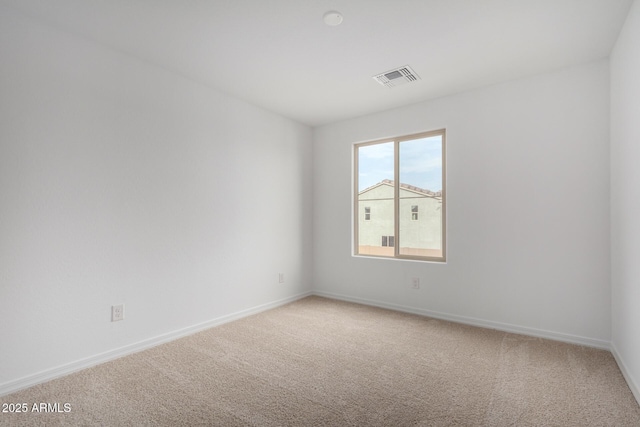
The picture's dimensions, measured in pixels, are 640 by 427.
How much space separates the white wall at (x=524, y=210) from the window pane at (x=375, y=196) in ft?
0.96

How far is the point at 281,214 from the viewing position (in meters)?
4.12

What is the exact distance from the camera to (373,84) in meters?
3.21

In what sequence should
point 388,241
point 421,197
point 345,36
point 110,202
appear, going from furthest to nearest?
point 388,241
point 421,197
point 110,202
point 345,36

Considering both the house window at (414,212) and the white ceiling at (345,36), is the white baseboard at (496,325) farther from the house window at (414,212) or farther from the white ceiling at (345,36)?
the white ceiling at (345,36)

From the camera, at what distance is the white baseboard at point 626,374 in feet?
6.33

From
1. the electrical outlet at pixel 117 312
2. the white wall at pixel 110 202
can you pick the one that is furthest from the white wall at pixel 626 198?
the electrical outlet at pixel 117 312

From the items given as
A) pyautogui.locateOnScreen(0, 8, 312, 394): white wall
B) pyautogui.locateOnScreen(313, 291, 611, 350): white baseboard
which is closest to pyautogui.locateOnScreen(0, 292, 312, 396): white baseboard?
pyautogui.locateOnScreen(0, 8, 312, 394): white wall

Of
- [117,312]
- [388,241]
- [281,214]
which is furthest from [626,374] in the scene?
[117,312]

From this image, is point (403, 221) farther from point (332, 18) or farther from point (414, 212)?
point (332, 18)

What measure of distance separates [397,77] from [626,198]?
6.72 ft

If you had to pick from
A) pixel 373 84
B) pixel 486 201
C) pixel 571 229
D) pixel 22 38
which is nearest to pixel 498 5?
pixel 373 84

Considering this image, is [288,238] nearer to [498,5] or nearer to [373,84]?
[373,84]

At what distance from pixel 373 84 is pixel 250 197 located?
6.08 feet

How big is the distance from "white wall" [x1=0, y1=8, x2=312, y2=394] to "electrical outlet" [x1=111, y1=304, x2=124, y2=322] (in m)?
0.04
